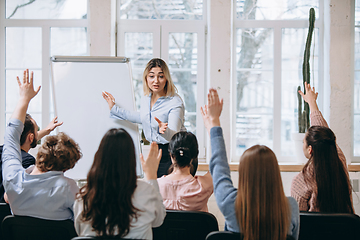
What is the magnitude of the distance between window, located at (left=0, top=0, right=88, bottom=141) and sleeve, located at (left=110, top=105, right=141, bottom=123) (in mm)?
1279

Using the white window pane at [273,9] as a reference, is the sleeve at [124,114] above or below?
below

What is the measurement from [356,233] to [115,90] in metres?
2.04

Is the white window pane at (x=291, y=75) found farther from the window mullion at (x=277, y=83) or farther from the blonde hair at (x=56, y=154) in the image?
the blonde hair at (x=56, y=154)

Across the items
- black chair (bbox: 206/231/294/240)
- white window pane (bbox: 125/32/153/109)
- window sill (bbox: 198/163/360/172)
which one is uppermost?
white window pane (bbox: 125/32/153/109)

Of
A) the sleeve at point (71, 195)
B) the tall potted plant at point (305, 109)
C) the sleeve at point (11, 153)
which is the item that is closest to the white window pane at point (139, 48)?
the tall potted plant at point (305, 109)

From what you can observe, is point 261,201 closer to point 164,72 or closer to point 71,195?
point 71,195

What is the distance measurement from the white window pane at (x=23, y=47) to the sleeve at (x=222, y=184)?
3.02 meters

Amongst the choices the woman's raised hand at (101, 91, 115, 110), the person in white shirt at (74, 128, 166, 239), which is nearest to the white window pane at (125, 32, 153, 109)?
the woman's raised hand at (101, 91, 115, 110)

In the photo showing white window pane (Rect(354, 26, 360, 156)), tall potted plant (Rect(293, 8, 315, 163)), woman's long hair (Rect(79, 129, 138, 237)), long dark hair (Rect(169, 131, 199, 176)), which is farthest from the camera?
white window pane (Rect(354, 26, 360, 156))

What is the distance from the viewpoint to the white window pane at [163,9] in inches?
141

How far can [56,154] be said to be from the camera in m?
1.46

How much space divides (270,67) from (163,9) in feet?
4.64

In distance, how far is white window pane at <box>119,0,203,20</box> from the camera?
11.7 feet

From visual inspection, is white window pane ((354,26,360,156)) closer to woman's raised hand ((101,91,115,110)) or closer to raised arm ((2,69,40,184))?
woman's raised hand ((101,91,115,110))
